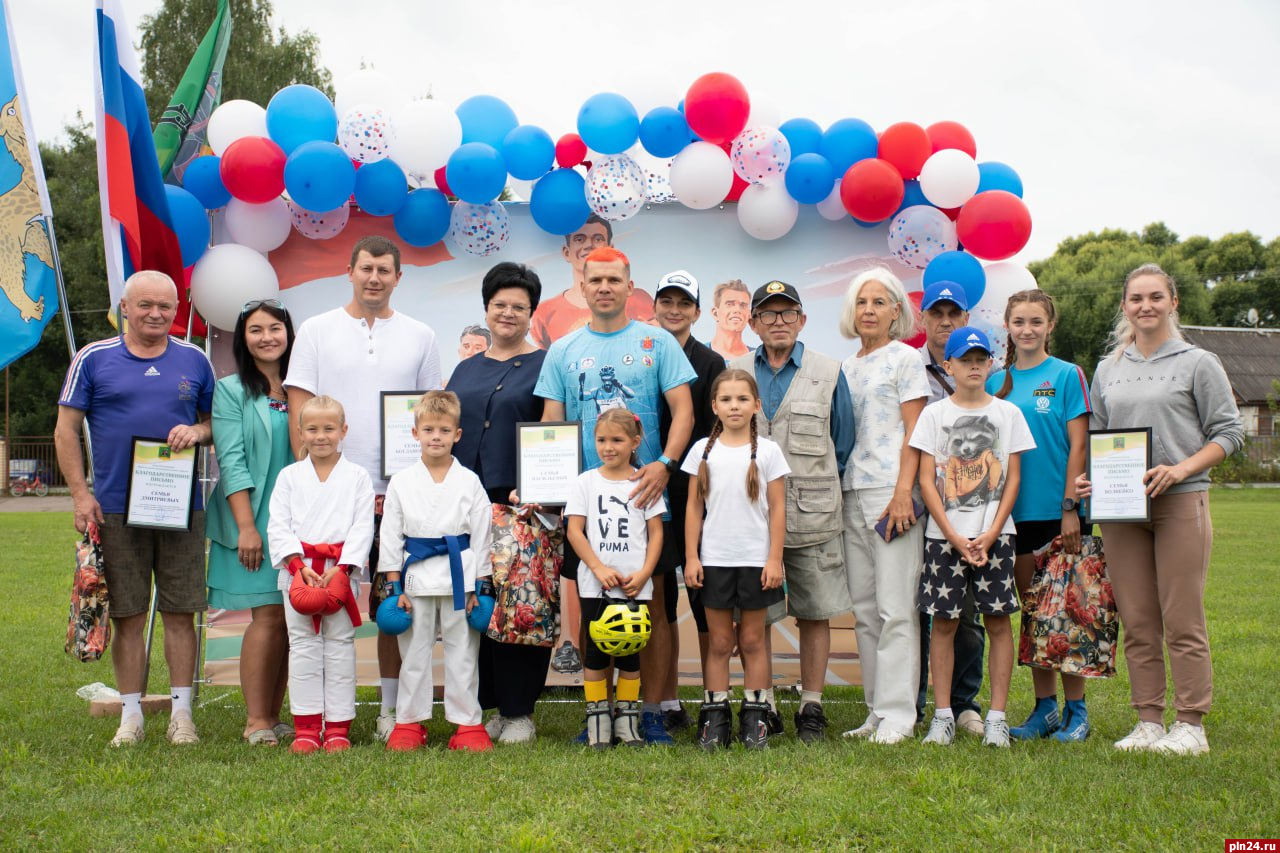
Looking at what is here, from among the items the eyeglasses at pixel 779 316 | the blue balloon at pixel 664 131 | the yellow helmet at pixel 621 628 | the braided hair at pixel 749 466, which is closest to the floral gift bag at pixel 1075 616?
the braided hair at pixel 749 466

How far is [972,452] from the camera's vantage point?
4.15 m

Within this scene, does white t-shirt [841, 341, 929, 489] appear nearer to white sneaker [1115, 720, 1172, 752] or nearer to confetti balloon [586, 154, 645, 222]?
white sneaker [1115, 720, 1172, 752]

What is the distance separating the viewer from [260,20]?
68.5 ft

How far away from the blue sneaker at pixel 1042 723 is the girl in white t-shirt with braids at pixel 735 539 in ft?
4.03

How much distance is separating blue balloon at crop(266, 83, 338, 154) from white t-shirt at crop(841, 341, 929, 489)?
11.7ft

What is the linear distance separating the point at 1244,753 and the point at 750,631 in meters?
1.97

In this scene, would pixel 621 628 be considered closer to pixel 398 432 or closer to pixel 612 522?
pixel 612 522

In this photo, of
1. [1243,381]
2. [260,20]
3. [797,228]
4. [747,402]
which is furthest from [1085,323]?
[747,402]

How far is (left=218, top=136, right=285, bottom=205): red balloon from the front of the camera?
Answer: 5.65 meters

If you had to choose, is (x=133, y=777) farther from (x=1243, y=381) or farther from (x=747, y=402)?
(x=1243, y=381)

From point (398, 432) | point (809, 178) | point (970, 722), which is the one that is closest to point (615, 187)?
point (809, 178)

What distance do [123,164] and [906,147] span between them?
14.0 ft

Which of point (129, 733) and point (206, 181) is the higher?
point (206, 181)

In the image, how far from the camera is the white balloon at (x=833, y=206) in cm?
611
